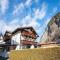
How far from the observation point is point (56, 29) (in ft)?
41.7

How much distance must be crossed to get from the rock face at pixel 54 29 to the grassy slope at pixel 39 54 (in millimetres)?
9482

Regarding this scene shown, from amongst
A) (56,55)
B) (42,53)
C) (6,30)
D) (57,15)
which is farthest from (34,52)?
(6,30)

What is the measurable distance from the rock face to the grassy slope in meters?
9.48

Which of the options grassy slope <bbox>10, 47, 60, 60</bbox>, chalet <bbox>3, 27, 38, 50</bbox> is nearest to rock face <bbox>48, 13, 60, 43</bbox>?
chalet <bbox>3, 27, 38, 50</bbox>

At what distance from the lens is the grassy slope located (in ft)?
7.16

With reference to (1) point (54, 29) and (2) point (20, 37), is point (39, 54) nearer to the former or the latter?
(1) point (54, 29)

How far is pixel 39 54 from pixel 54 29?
35.1 feet

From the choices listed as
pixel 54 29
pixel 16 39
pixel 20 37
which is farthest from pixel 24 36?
pixel 54 29

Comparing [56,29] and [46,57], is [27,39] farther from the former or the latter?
[46,57]

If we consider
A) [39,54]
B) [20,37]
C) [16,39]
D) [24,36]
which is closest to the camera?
[39,54]

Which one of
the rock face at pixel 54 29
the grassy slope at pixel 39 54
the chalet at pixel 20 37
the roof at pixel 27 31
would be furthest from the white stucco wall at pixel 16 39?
the grassy slope at pixel 39 54

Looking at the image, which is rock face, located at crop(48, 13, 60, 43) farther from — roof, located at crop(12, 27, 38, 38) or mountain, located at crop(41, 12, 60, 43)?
roof, located at crop(12, 27, 38, 38)

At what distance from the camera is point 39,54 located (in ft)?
7.72

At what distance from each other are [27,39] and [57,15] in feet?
9.11
